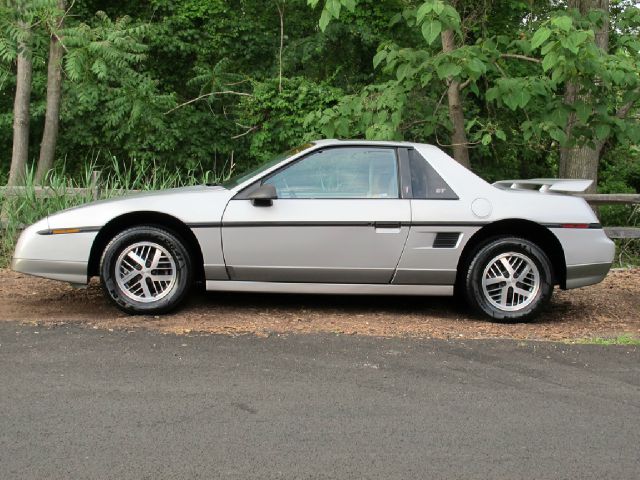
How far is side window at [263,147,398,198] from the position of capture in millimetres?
7230

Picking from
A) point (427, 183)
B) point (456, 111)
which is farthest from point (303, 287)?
point (456, 111)

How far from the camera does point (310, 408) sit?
4711mm

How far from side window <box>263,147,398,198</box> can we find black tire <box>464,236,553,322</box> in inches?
35.7

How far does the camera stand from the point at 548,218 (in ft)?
23.8

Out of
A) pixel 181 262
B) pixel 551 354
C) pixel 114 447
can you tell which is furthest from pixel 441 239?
pixel 114 447

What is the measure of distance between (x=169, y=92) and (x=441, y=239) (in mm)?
14784

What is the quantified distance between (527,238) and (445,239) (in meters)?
0.79

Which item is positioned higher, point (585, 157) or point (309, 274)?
point (585, 157)

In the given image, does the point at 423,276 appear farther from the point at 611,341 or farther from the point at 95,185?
the point at 95,185

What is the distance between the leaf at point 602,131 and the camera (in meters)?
10.2

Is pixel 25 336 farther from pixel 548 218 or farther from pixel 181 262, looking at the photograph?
pixel 548 218

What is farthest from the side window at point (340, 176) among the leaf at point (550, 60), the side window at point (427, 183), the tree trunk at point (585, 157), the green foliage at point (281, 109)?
the green foliage at point (281, 109)

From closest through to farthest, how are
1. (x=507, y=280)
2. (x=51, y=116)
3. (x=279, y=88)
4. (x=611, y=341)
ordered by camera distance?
1. (x=611, y=341)
2. (x=507, y=280)
3. (x=51, y=116)
4. (x=279, y=88)

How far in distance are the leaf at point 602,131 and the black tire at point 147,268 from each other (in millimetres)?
5526
